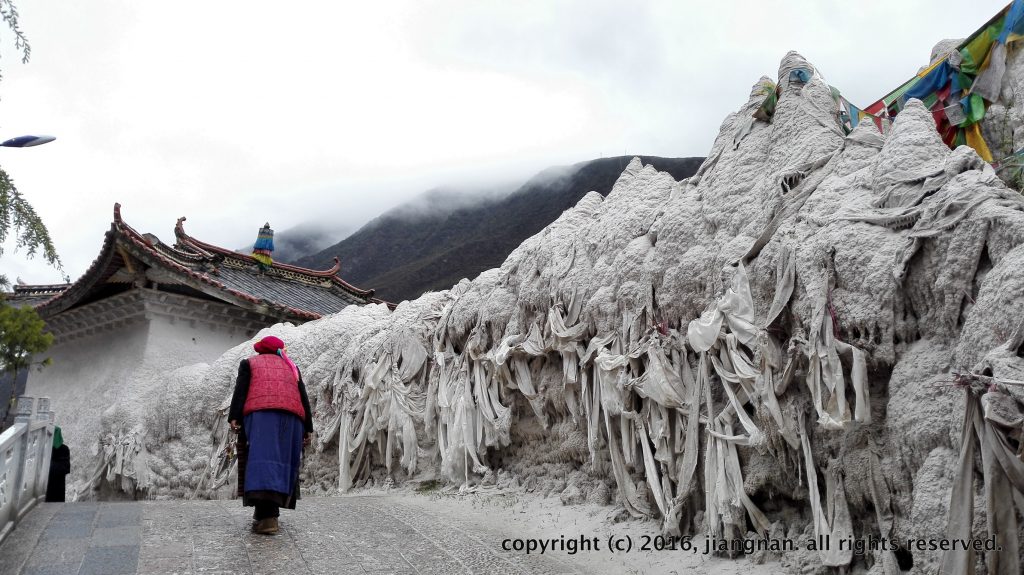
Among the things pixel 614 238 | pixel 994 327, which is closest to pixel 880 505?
pixel 994 327

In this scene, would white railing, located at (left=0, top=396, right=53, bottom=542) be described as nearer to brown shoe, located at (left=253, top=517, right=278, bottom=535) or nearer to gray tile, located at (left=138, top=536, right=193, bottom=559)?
gray tile, located at (left=138, top=536, right=193, bottom=559)

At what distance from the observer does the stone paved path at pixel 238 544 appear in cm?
442

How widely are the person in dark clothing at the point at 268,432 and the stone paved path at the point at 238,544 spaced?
0.81 ft

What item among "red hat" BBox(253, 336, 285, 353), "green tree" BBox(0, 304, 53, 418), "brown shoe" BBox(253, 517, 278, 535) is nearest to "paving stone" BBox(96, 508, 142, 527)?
"brown shoe" BBox(253, 517, 278, 535)

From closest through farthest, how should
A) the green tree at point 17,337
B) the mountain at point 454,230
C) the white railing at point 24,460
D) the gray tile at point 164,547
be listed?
the gray tile at point 164,547, the white railing at point 24,460, the green tree at point 17,337, the mountain at point 454,230

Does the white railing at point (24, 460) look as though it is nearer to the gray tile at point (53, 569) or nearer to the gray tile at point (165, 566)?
the gray tile at point (53, 569)

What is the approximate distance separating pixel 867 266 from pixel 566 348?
109 inches

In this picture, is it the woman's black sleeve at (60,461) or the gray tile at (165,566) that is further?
the woman's black sleeve at (60,461)

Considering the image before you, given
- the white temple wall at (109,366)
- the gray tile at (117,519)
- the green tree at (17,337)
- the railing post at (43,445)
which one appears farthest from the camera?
the white temple wall at (109,366)

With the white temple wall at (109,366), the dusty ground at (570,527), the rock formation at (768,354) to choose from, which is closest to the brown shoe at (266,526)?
the dusty ground at (570,527)

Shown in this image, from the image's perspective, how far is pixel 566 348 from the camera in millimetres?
6293

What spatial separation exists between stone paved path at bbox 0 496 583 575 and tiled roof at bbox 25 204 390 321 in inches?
293

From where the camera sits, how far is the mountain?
25.7m

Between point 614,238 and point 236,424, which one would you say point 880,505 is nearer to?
point 614,238
